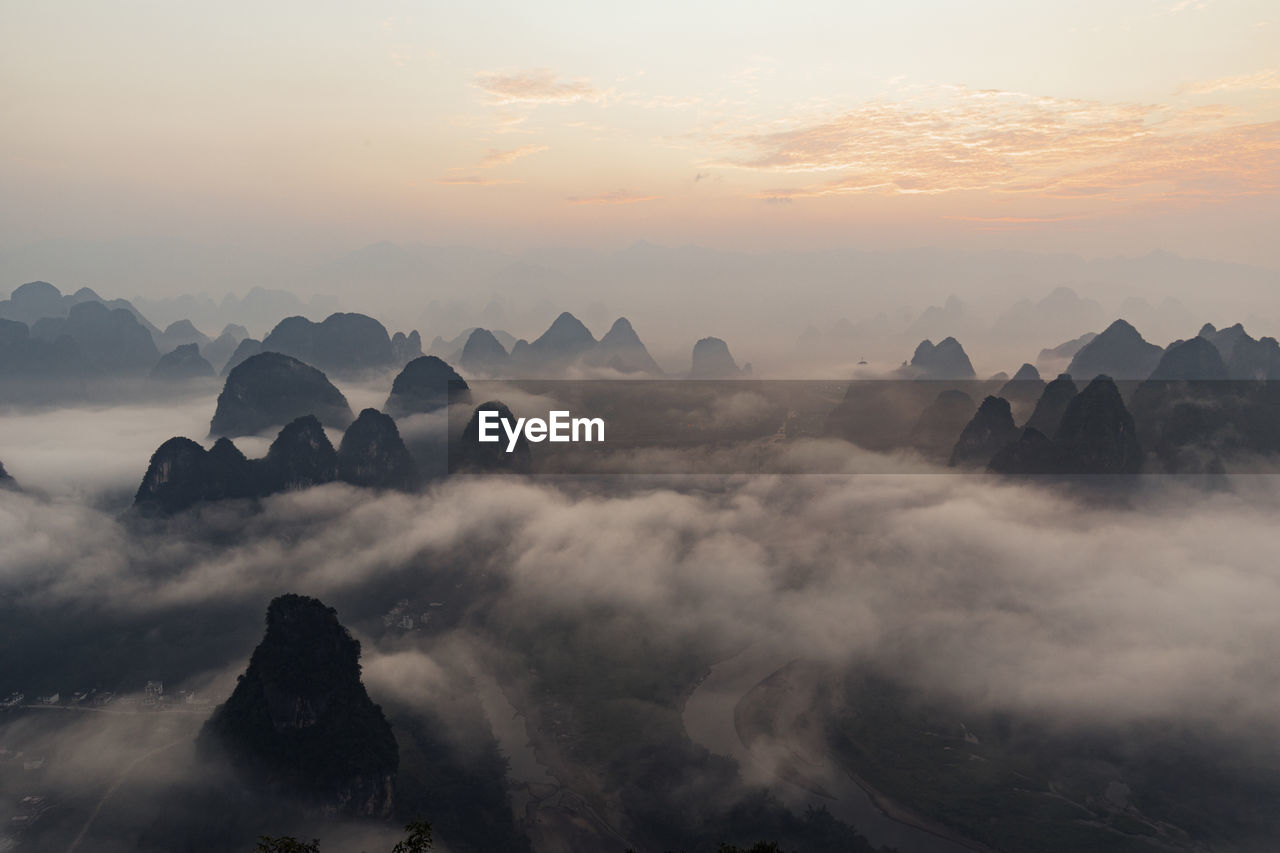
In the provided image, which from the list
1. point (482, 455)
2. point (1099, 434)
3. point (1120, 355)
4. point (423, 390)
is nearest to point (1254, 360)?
point (1120, 355)

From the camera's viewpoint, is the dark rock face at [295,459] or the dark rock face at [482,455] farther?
the dark rock face at [482,455]

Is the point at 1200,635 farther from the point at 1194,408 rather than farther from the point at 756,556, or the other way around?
the point at 756,556

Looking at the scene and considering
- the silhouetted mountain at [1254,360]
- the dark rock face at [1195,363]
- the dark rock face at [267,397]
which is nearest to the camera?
the dark rock face at [1195,363]

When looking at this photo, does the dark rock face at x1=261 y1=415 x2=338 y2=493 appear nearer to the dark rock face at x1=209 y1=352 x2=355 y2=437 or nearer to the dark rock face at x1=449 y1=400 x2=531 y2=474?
the dark rock face at x1=449 y1=400 x2=531 y2=474

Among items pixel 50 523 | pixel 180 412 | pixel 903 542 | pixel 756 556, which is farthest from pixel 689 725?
pixel 180 412

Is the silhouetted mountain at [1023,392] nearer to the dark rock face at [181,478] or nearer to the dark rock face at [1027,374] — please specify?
the dark rock face at [1027,374]

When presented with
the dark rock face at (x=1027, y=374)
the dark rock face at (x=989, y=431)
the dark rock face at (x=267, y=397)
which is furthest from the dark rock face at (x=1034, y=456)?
the dark rock face at (x=267, y=397)

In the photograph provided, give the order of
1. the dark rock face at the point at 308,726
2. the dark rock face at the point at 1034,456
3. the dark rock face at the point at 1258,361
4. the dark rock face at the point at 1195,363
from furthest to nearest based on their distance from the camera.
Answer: the dark rock face at the point at 1258,361, the dark rock face at the point at 1195,363, the dark rock face at the point at 1034,456, the dark rock face at the point at 308,726
